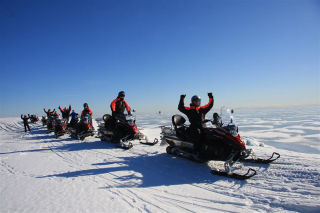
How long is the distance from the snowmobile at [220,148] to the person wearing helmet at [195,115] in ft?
0.36

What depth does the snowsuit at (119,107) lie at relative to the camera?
24.3 ft

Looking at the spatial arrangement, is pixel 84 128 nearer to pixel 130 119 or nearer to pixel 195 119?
pixel 130 119

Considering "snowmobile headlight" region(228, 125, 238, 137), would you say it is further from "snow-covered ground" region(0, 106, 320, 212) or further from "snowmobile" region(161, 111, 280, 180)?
"snow-covered ground" region(0, 106, 320, 212)

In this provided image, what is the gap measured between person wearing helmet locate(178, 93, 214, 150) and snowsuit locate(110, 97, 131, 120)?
336 cm

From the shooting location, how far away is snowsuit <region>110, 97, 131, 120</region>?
292 inches

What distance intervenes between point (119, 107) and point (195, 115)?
458 centimetres

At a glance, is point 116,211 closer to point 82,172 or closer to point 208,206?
point 208,206

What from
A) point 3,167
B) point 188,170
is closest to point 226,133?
point 188,170

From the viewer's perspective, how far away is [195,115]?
462 cm

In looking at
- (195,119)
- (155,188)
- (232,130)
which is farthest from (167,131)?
(155,188)

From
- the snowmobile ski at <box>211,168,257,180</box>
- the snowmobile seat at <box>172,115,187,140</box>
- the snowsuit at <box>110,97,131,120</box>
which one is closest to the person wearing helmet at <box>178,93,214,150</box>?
the snowmobile seat at <box>172,115,187,140</box>

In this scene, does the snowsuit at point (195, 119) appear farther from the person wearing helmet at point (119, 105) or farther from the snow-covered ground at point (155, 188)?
the person wearing helmet at point (119, 105)

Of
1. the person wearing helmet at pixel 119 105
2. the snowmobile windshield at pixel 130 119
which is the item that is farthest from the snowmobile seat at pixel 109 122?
the snowmobile windshield at pixel 130 119

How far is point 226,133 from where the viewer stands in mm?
4051
